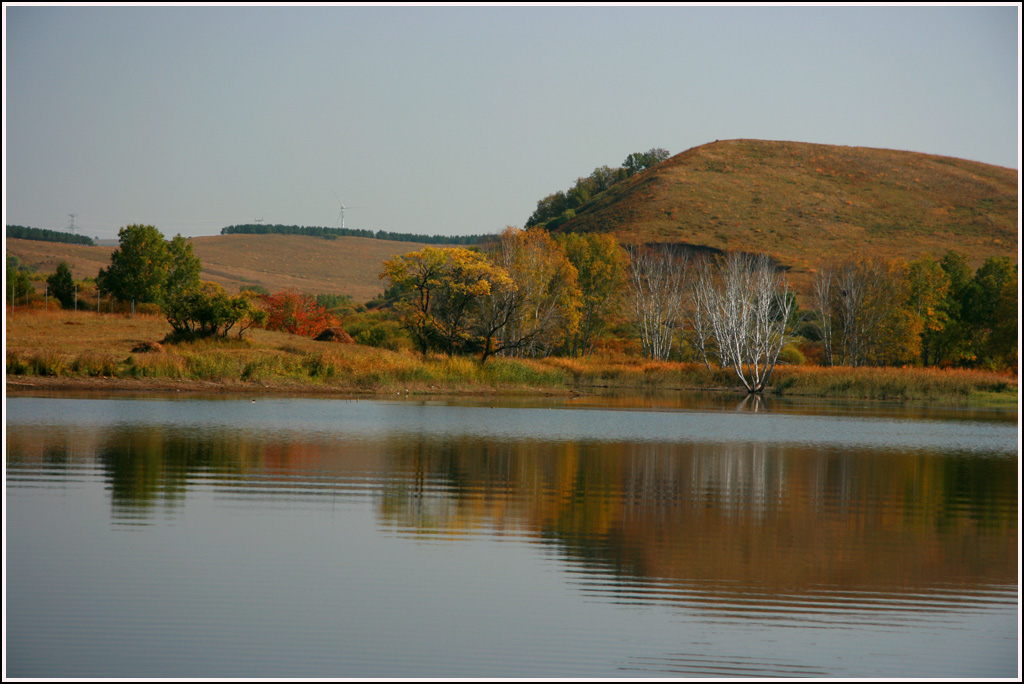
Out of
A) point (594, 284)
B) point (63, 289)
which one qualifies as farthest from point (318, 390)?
point (63, 289)

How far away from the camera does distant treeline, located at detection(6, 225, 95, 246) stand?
141250mm

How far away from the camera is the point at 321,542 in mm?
10734

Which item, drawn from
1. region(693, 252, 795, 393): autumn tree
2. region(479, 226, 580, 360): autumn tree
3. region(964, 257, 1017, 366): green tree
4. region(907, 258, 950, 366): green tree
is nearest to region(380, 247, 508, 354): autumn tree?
region(479, 226, 580, 360): autumn tree

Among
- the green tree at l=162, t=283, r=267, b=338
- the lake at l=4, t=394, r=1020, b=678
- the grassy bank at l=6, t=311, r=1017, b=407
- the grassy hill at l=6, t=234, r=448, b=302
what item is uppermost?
the grassy hill at l=6, t=234, r=448, b=302

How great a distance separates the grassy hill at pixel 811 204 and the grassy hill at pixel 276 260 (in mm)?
50446

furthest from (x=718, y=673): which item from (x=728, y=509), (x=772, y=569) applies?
(x=728, y=509)

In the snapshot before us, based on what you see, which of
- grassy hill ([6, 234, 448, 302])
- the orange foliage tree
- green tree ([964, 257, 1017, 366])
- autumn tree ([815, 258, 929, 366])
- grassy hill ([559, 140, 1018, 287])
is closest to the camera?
the orange foliage tree

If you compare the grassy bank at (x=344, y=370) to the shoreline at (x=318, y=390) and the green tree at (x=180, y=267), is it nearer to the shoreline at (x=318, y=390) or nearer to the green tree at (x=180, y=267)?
the shoreline at (x=318, y=390)

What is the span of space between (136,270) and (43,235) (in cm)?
10177

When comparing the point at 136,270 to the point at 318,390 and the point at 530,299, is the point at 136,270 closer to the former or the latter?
the point at 530,299

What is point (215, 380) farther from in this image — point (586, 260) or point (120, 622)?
point (586, 260)

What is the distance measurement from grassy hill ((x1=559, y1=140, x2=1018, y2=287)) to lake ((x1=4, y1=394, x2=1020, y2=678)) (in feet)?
262

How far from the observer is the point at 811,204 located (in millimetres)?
118188

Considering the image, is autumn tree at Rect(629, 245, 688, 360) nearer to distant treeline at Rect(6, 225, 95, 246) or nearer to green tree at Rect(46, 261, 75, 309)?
green tree at Rect(46, 261, 75, 309)
